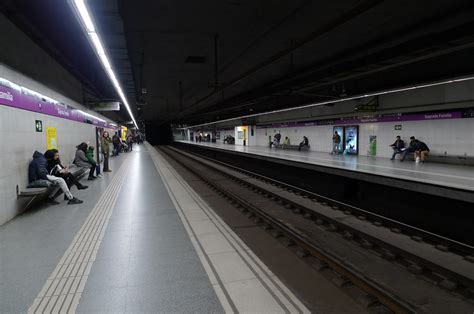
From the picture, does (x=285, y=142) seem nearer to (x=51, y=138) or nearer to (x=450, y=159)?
(x=450, y=159)

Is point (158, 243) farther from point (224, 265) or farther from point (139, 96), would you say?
point (139, 96)

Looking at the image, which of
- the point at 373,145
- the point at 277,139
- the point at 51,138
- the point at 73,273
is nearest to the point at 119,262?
the point at 73,273

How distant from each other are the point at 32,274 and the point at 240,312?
2.33m

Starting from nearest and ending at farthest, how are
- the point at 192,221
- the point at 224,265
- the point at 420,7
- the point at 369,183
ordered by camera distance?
the point at 224,265
the point at 192,221
the point at 420,7
the point at 369,183

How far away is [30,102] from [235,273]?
18.5ft

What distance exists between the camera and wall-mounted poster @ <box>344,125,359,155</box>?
17141mm

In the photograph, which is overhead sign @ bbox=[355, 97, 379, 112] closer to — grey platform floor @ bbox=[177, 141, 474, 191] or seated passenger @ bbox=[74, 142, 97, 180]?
grey platform floor @ bbox=[177, 141, 474, 191]

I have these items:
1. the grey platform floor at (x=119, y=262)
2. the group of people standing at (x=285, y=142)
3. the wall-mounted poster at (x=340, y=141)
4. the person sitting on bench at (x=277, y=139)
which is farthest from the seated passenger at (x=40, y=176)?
the person sitting on bench at (x=277, y=139)

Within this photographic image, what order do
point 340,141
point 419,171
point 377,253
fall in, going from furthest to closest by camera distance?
point 340,141 < point 419,171 < point 377,253

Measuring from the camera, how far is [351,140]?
688 inches

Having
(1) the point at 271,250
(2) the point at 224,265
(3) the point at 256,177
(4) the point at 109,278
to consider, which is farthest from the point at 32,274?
(3) the point at 256,177

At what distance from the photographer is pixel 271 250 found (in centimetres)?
429

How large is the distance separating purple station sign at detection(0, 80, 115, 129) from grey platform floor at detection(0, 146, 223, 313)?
2.05 meters

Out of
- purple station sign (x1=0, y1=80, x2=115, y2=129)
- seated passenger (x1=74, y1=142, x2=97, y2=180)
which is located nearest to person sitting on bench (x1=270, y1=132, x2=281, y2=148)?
purple station sign (x1=0, y1=80, x2=115, y2=129)
